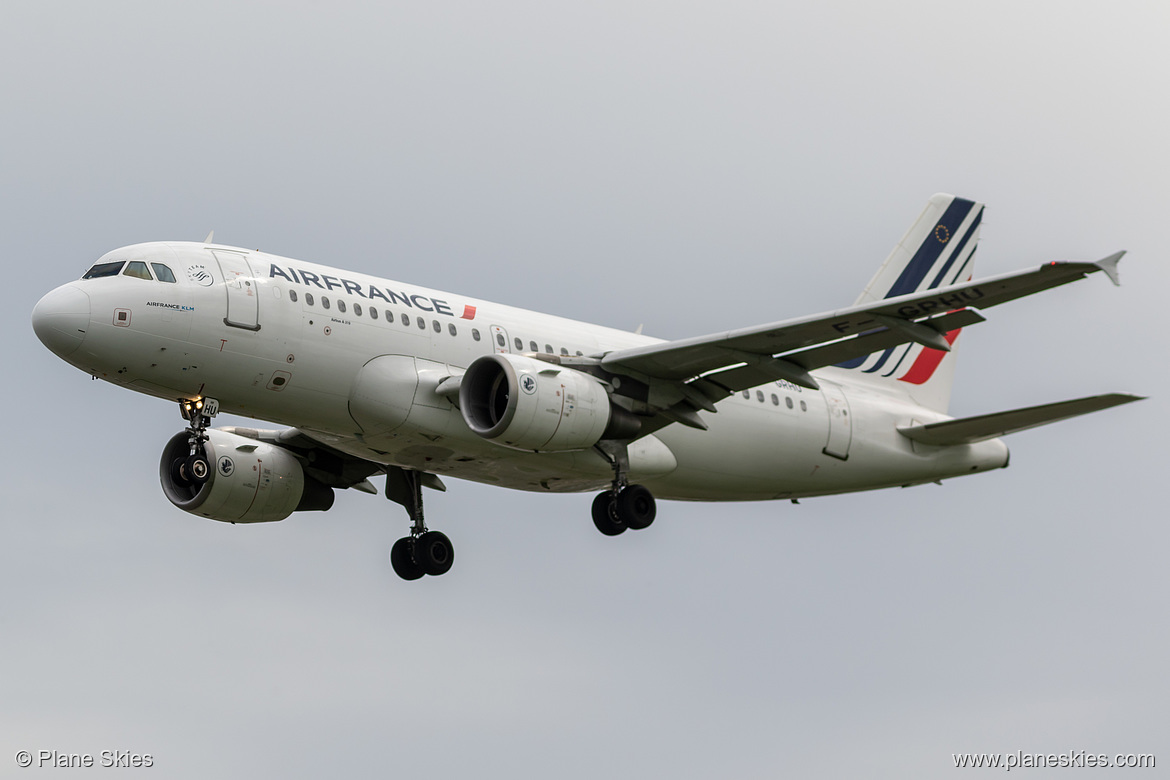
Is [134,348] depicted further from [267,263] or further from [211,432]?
[211,432]

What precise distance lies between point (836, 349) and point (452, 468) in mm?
8253

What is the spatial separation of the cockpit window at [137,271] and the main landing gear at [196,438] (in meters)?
2.42

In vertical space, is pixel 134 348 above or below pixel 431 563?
above

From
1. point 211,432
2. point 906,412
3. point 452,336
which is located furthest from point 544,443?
point 906,412

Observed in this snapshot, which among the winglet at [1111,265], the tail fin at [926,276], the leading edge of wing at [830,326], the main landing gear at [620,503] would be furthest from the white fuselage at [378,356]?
the winglet at [1111,265]

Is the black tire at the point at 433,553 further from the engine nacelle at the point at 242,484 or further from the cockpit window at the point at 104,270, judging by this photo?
the cockpit window at the point at 104,270

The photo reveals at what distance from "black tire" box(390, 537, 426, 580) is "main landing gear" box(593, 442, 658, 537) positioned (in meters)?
5.14

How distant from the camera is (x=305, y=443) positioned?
33531 millimetres

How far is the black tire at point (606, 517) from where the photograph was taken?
3036 centimetres

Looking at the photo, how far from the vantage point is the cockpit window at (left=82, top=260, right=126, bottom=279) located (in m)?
27.2

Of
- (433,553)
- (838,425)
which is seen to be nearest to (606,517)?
(433,553)

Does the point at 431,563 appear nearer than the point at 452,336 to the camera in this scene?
No

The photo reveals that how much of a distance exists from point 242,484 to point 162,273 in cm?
664

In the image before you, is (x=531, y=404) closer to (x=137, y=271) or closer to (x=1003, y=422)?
(x=137, y=271)
